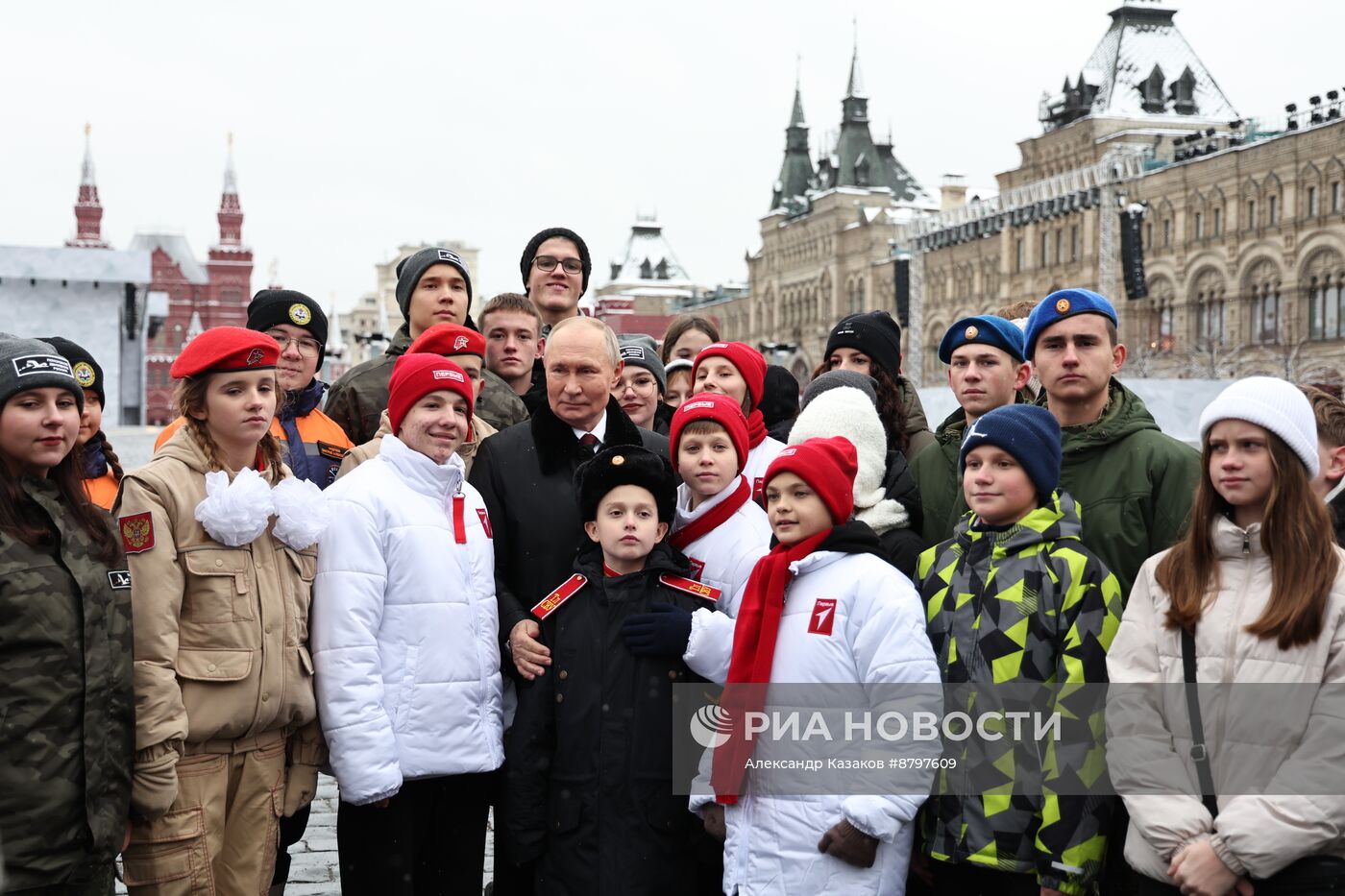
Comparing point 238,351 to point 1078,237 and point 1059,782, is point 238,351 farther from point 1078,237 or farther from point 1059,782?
point 1078,237

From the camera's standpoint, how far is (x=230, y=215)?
111m

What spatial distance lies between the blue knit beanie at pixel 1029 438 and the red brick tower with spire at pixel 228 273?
343 ft

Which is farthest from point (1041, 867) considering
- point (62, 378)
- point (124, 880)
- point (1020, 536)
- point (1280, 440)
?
point (62, 378)

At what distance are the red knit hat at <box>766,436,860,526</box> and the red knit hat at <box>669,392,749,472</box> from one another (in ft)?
1.19

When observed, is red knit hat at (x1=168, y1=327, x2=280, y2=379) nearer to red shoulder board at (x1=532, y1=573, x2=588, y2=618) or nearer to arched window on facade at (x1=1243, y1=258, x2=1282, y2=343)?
red shoulder board at (x1=532, y1=573, x2=588, y2=618)

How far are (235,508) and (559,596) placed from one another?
94 centimetres

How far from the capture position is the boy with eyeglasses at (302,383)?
16.0ft

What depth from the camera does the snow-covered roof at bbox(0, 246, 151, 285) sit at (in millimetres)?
28031

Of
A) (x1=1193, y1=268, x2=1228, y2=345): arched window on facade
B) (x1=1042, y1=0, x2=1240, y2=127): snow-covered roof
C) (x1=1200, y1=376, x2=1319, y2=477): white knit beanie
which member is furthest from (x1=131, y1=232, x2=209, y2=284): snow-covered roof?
(x1=1200, y1=376, x2=1319, y2=477): white knit beanie

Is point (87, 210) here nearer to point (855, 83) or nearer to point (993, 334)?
point (855, 83)

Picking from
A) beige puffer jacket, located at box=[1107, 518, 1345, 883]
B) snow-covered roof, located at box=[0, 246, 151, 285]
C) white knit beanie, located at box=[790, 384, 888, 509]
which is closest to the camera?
beige puffer jacket, located at box=[1107, 518, 1345, 883]

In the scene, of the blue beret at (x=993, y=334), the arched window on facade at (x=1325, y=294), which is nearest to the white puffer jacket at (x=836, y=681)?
the blue beret at (x=993, y=334)

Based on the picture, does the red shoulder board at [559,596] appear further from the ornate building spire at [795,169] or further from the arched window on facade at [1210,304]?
the ornate building spire at [795,169]

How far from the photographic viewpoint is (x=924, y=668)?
11.2 ft
